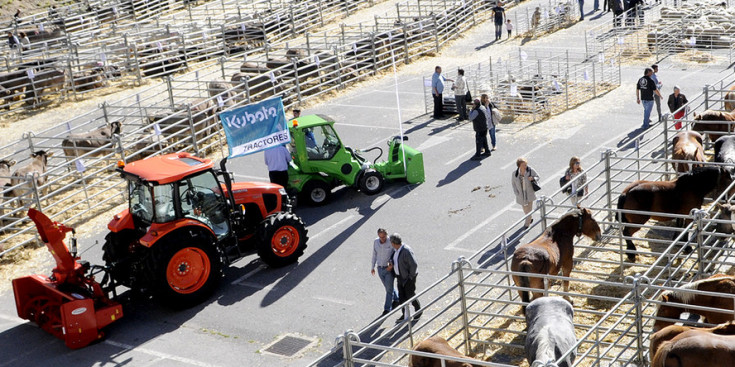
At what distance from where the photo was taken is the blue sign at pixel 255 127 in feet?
55.0

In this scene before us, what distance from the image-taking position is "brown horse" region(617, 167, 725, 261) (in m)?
13.8

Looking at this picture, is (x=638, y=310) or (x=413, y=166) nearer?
(x=638, y=310)

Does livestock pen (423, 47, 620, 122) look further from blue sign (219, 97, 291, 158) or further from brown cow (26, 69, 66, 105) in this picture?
brown cow (26, 69, 66, 105)

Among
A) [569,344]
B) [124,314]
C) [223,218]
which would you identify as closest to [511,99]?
[223,218]

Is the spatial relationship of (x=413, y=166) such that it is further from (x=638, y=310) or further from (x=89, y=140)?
(x=638, y=310)

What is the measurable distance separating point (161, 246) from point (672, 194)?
8.29 meters

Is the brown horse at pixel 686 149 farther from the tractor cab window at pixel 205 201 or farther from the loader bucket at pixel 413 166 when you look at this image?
the tractor cab window at pixel 205 201

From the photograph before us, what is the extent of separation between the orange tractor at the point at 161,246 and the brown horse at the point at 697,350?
7.59m

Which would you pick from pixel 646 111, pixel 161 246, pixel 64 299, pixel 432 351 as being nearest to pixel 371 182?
pixel 161 246

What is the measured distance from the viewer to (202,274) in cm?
1412

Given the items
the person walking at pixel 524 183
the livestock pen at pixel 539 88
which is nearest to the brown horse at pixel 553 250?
the person walking at pixel 524 183

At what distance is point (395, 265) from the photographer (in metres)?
12.8

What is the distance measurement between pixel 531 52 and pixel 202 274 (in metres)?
21.3

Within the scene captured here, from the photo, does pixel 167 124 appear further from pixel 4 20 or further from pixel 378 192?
pixel 4 20
